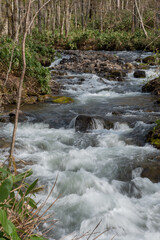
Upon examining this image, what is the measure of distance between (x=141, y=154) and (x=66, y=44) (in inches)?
874

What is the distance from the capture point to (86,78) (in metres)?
15.4

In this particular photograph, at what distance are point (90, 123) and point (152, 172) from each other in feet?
10.5

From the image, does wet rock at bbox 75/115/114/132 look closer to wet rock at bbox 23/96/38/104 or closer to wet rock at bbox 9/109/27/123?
Answer: wet rock at bbox 9/109/27/123

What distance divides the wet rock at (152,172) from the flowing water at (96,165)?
13 centimetres

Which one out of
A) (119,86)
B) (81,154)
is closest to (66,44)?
(119,86)

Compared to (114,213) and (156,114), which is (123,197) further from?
(156,114)

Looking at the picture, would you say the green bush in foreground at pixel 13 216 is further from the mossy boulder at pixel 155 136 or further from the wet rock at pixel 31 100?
the wet rock at pixel 31 100

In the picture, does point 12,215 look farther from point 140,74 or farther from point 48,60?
point 48,60

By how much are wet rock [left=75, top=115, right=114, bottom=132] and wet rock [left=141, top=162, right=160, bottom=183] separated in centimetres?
278

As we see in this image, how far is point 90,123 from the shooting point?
815 cm

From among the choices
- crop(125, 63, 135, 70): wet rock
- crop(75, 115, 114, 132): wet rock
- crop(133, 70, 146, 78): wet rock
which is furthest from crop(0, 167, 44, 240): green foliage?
crop(125, 63, 135, 70): wet rock

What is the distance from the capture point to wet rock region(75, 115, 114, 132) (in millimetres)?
8078

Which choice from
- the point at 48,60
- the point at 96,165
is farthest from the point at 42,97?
the point at 48,60

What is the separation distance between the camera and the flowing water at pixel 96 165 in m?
4.11
